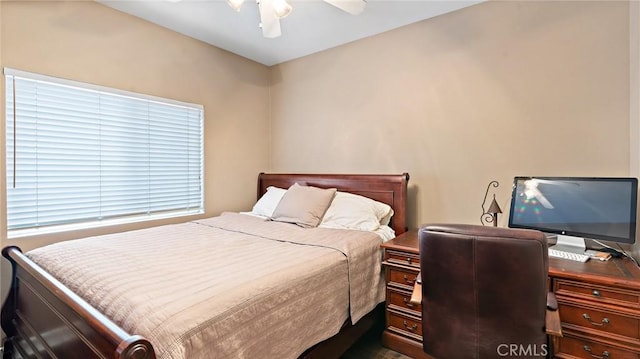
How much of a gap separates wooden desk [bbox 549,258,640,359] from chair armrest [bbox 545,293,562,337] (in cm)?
28

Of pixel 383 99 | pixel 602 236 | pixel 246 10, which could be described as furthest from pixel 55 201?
pixel 602 236

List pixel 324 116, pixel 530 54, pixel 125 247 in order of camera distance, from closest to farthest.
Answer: pixel 125 247, pixel 530 54, pixel 324 116

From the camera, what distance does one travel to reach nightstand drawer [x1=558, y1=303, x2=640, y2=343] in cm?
142

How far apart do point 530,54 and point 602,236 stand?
4.44ft

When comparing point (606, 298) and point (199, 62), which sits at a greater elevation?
point (199, 62)

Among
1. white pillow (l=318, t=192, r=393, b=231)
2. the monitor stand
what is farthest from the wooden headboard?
the monitor stand

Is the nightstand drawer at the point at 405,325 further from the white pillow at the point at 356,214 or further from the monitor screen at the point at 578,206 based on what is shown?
the monitor screen at the point at 578,206

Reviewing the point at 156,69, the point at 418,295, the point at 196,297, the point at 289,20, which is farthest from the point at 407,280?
the point at 156,69

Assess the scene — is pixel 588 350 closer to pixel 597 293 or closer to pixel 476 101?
pixel 597 293

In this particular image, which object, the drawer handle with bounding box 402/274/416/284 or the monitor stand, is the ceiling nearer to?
the monitor stand

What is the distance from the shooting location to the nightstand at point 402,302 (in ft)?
6.79

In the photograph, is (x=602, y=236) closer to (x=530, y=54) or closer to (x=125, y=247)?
(x=530, y=54)

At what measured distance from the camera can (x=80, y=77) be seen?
2.39 metres

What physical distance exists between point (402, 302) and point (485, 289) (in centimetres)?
96
